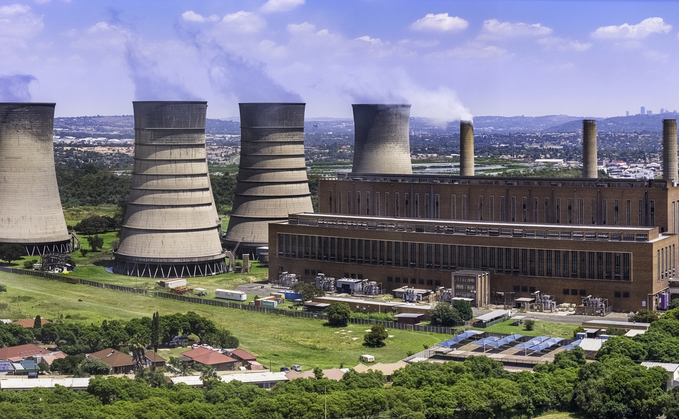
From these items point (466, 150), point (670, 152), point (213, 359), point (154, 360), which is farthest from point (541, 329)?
point (466, 150)

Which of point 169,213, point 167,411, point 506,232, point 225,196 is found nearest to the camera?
point 167,411

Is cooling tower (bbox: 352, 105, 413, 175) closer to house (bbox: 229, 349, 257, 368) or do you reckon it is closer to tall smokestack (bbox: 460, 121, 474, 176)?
tall smokestack (bbox: 460, 121, 474, 176)

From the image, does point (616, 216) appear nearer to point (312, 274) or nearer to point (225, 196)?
point (312, 274)

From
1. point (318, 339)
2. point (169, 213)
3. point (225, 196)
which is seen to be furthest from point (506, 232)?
point (225, 196)

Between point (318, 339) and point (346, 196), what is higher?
point (346, 196)

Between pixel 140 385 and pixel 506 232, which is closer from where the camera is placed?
pixel 140 385

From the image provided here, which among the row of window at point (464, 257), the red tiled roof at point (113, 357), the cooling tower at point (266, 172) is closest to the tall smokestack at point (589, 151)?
the row of window at point (464, 257)

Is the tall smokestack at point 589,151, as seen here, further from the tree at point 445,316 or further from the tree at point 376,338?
the tree at point 376,338
